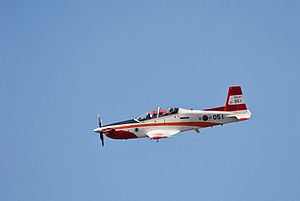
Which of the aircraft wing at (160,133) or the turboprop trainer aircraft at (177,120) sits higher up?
the turboprop trainer aircraft at (177,120)

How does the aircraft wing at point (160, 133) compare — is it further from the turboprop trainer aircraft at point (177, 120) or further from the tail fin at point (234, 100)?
the tail fin at point (234, 100)

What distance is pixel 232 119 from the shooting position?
49.3 m

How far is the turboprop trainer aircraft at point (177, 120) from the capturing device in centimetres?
4875

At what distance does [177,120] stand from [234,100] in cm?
652

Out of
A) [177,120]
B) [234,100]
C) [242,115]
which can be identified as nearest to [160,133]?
[177,120]

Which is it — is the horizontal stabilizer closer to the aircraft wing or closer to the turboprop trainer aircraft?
the turboprop trainer aircraft

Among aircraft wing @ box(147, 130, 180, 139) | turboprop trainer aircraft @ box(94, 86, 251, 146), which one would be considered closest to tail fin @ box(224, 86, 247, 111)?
turboprop trainer aircraft @ box(94, 86, 251, 146)

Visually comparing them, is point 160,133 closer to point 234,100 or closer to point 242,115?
point 234,100

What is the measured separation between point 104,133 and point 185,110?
9073 millimetres

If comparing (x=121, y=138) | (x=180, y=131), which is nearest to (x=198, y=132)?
(x=180, y=131)

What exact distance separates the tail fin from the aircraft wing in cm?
620

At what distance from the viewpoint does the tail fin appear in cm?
4947

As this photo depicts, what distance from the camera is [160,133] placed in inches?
1900

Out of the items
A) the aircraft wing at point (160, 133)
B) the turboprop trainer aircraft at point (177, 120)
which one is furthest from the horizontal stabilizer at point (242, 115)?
the aircraft wing at point (160, 133)
